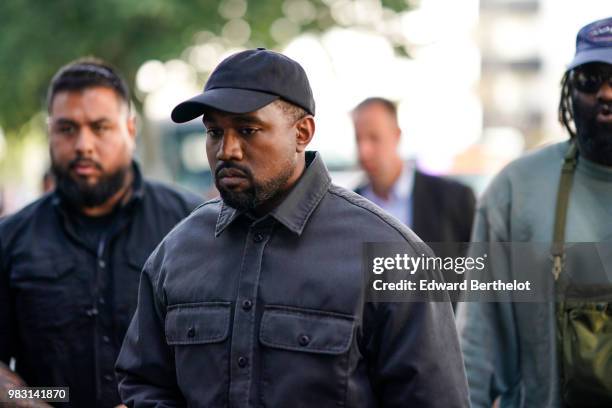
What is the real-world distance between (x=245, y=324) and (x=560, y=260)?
1499mm

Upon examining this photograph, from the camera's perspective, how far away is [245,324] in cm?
318

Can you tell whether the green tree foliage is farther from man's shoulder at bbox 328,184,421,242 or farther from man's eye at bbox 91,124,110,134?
man's shoulder at bbox 328,184,421,242

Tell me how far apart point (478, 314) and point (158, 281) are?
1.58 m

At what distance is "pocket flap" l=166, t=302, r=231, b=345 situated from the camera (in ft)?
10.5

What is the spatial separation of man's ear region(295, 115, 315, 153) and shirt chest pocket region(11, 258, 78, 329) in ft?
5.49

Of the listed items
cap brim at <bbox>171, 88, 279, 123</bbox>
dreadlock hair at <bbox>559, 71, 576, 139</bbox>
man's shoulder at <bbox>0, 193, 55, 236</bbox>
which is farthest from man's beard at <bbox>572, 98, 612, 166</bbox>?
man's shoulder at <bbox>0, 193, 55, 236</bbox>

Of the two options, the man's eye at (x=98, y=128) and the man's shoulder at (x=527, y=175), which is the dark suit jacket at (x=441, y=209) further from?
the man's eye at (x=98, y=128)

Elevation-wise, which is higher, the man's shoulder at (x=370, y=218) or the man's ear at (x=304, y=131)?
the man's ear at (x=304, y=131)

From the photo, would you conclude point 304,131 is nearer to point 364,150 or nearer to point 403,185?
point 403,185

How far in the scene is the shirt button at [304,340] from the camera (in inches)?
122

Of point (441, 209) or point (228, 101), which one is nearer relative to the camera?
point (228, 101)

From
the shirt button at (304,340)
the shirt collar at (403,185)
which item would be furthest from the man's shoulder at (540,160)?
the shirt collar at (403,185)

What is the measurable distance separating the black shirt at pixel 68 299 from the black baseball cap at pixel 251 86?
1.49 m

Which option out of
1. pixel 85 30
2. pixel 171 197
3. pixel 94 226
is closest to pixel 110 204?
pixel 94 226
